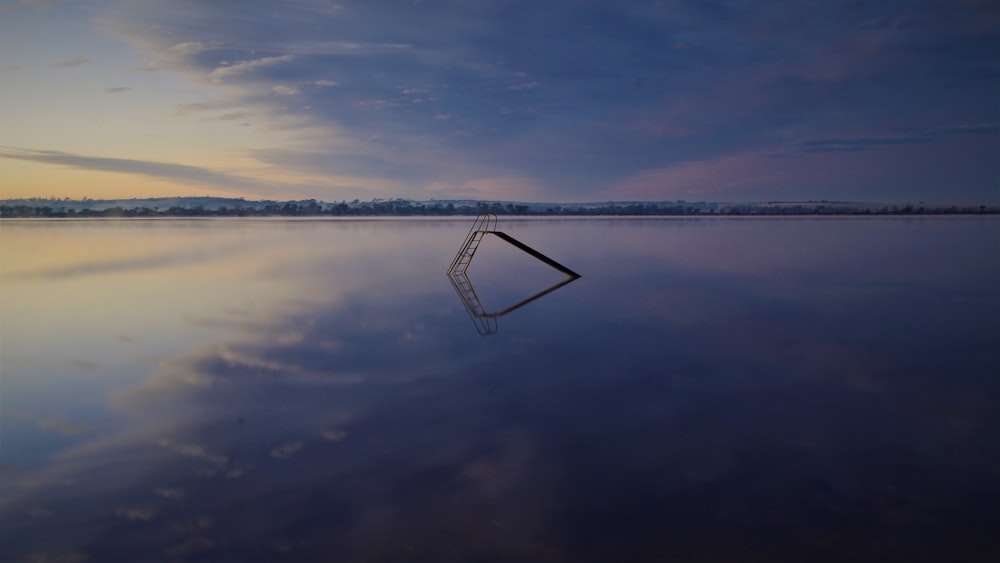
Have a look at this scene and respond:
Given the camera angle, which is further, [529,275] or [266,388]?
[529,275]

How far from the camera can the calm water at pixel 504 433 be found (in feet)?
16.0

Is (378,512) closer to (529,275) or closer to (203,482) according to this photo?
(203,482)

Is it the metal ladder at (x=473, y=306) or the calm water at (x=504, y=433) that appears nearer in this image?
the calm water at (x=504, y=433)

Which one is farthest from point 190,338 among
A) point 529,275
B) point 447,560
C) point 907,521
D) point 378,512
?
point 529,275

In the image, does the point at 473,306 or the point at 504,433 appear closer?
the point at 504,433

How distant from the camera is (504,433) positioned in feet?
22.7

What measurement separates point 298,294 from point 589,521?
15400mm

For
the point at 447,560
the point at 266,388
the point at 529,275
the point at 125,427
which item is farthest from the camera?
the point at 529,275

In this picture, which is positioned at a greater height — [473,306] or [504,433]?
[504,433]

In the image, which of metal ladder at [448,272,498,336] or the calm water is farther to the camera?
metal ladder at [448,272,498,336]

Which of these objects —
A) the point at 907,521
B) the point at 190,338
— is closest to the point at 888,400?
the point at 907,521

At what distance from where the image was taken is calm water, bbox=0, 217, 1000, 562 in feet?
16.0

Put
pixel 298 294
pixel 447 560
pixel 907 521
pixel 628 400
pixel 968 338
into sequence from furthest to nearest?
pixel 298 294 → pixel 968 338 → pixel 628 400 → pixel 907 521 → pixel 447 560

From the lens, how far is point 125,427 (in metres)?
7.50
